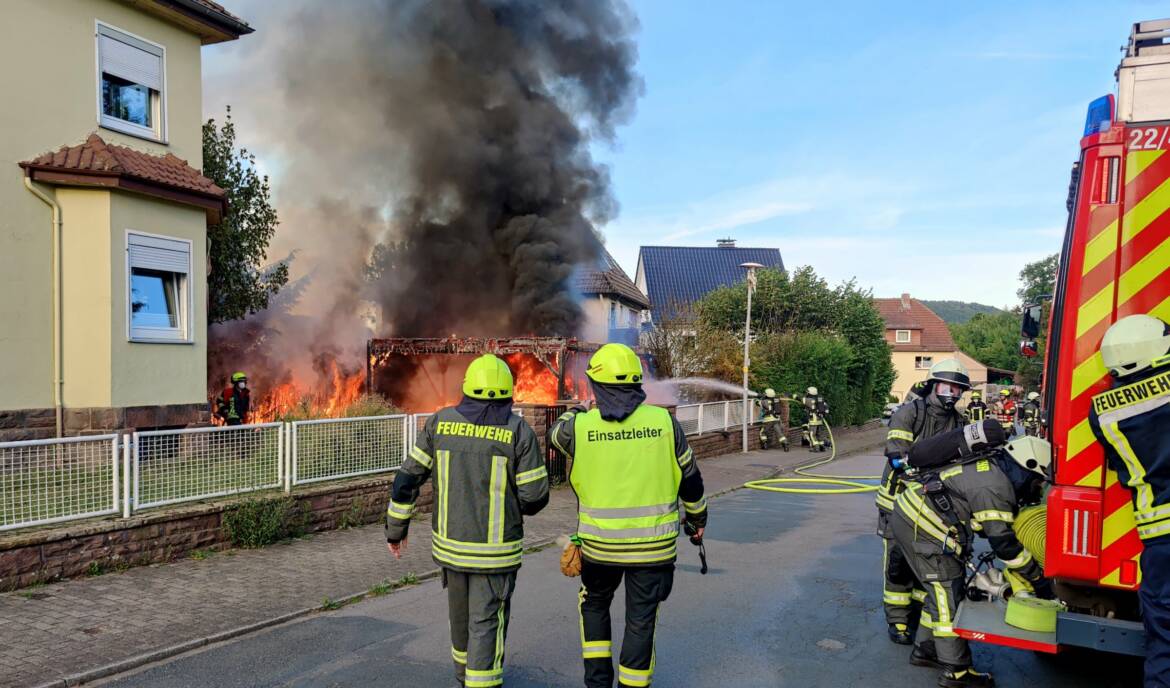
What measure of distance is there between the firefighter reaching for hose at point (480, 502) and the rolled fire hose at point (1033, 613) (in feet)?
7.70

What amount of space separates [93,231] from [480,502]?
8.70 m

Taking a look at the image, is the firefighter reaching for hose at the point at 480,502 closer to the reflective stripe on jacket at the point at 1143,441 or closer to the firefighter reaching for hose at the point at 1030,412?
the reflective stripe on jacket at the point at 1143,441

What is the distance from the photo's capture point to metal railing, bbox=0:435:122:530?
6.04 meters

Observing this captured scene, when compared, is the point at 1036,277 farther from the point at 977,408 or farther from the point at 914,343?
the point at 977,408

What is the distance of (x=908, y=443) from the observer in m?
5.68

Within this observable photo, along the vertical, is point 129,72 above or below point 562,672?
above

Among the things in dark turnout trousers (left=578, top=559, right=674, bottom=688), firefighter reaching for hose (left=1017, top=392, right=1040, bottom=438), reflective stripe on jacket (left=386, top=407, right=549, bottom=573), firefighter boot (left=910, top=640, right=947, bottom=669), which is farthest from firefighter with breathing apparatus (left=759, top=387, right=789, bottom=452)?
reflective stripe on jacket (left=386, top=407, right=549, bottom=573)

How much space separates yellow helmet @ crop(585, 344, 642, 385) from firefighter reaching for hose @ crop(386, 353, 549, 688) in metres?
0.41

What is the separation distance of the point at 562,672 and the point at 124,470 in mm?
4161

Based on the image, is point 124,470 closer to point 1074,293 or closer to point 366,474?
point 366,474

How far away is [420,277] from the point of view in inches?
786

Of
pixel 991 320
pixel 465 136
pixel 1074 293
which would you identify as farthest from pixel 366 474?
pixel 991 320

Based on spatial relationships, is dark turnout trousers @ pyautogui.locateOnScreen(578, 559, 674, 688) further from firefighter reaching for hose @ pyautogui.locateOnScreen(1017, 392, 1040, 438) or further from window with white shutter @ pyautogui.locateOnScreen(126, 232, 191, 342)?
firefighter reaching for hose @ pyautogui.locateOnScreen(1017, 392, 1040, 438)

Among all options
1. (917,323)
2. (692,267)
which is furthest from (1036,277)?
(692,267)
